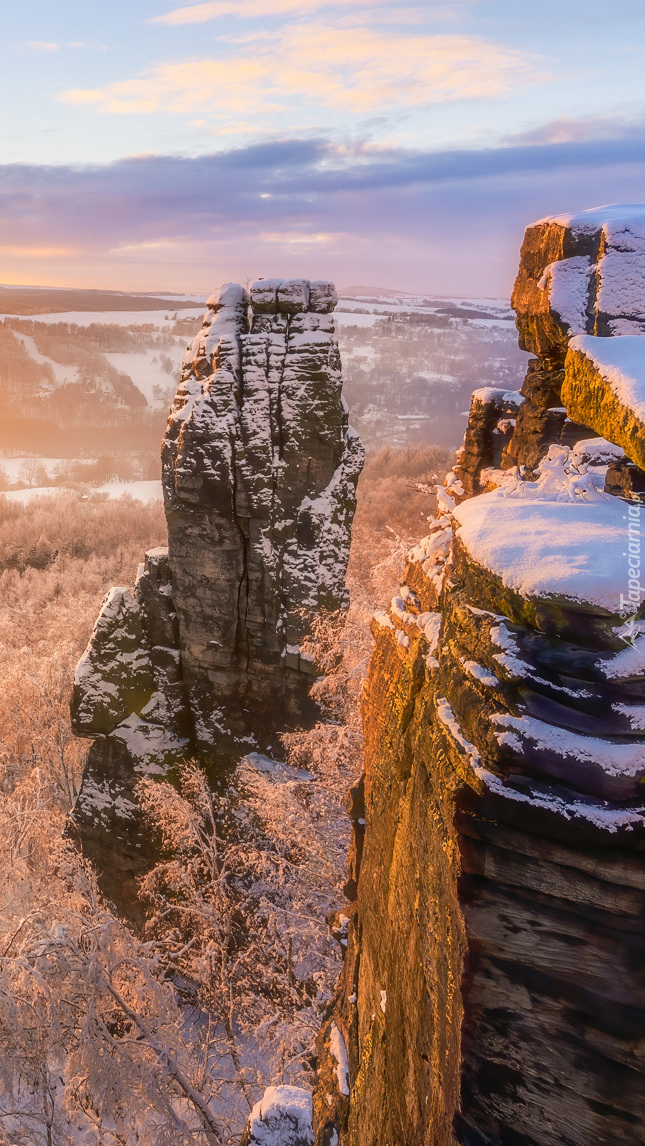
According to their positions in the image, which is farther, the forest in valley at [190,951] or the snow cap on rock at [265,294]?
the snow cap on rock at [265,294]

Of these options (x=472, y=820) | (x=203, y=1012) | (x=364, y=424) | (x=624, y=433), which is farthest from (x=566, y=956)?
(x=364, y=424)

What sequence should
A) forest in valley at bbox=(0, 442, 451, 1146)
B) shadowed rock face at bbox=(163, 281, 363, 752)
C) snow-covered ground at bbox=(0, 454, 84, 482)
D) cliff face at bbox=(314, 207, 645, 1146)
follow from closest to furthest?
cliff face at bbox=(314, 207, 645, 1146) < forest in valley at bbox=(0, 442, 451, 1146) < shadowed rock face at bbox=(163, 281, 363, 752) < snow-covered ground at bbox=(0, 454, 84, 482)

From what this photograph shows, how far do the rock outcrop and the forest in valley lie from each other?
921mm

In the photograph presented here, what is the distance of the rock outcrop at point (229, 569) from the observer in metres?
14.2

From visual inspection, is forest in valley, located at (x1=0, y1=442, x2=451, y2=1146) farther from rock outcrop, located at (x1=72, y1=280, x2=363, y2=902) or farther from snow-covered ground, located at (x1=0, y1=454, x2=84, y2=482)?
snow-covered ground, located at (x1=0, y1=454, x2=84, y2=482)

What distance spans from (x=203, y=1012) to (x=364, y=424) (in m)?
51.0

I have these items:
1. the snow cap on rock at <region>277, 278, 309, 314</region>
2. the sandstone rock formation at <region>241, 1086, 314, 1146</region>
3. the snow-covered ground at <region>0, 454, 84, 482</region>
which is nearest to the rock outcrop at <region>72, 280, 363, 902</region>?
the snow cap on rock at <region>277, 278, 309, 314</region>

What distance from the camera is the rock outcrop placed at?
46.5 ft

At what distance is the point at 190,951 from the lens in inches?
587

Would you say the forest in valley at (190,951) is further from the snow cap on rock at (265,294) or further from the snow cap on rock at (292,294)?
the snow cap on rock at (265,294)

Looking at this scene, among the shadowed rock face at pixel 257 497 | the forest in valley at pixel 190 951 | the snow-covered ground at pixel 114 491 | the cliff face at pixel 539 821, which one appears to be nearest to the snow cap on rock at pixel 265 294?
the shadowed rock face at pixel 257 497

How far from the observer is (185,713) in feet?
52.2

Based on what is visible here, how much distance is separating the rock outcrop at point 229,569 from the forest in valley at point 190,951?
921 mm

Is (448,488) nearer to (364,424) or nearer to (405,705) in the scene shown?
(405,705)
